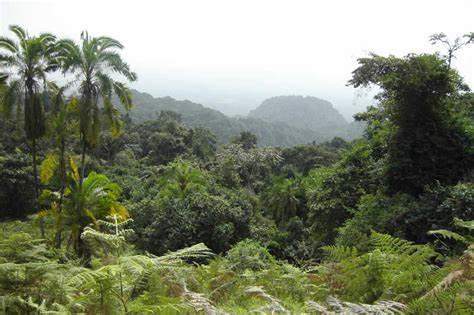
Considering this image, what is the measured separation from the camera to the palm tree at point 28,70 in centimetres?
1483

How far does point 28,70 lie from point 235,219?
11180mm

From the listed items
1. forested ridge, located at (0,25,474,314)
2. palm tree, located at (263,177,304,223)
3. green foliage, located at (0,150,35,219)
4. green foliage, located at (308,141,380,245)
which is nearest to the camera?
forested ridge, located at (0,25,474,314)

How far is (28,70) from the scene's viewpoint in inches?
597

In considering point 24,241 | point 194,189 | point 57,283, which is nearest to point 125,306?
point 57,283

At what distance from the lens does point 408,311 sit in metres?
3.59

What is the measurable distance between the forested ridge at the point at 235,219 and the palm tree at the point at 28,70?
49 mm

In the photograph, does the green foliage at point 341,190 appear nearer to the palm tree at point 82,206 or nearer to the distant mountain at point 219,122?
the palm tree at point 82,206

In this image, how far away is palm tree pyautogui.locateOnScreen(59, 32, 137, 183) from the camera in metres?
14.4

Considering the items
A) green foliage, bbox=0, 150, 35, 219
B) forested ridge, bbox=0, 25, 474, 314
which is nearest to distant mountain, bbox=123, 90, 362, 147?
green foliage, bbox=0, 150, 35, 219

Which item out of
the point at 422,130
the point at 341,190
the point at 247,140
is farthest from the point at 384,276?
the point at 247,140

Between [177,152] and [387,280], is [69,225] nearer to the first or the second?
[387,280]

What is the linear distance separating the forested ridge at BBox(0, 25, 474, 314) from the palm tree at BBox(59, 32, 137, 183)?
0.14 feet

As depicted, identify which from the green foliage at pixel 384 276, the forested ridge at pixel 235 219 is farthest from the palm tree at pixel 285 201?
the green foliage at pixel 384 276

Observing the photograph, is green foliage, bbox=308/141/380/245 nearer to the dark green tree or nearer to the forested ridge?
the forested ridge
